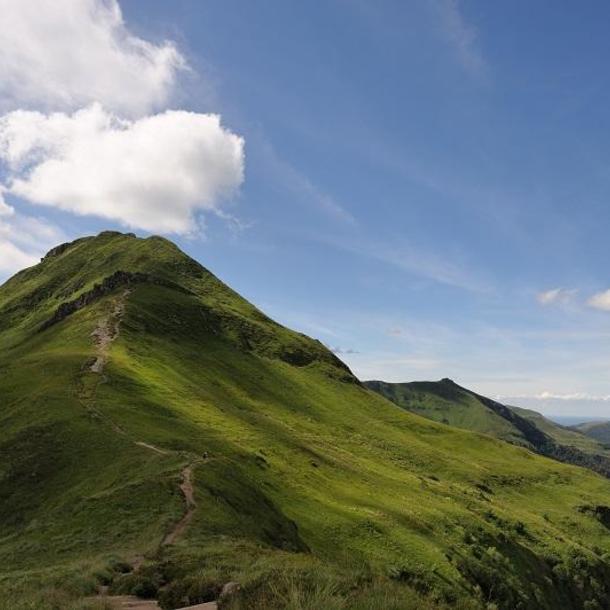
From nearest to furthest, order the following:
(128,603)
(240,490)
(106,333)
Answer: (128,603)
(240,490)
(106,333)

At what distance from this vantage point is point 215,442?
68375 millimetres

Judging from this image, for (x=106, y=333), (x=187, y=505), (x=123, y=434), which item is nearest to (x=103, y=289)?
(x=106, y=333)

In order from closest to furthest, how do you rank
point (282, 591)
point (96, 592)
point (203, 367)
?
1. point (282, 591)
2. point (96, 592)
3. point (203, 367)

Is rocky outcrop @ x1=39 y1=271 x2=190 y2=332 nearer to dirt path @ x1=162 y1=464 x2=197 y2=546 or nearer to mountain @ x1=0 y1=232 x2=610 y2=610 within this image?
mountain @ x1=0 y1=232 x2=610 y2=610

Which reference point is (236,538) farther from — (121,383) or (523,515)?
(523,515)

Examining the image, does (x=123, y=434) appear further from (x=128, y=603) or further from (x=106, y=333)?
(x=106, y=333)

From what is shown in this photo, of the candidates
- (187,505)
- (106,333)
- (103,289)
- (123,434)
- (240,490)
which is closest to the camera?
A: (187,505)

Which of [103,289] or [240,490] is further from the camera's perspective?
[103,289]

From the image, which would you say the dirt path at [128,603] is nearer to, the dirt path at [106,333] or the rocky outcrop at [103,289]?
the dirt path at [106,333]

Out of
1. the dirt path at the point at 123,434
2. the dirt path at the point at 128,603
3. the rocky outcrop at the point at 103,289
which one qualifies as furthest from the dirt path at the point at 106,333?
the dirt path at the point at 128,603

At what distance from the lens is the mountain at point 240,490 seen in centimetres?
2542

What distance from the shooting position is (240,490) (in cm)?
4794

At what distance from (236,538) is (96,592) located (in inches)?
444

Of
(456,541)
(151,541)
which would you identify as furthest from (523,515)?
(151,541)
